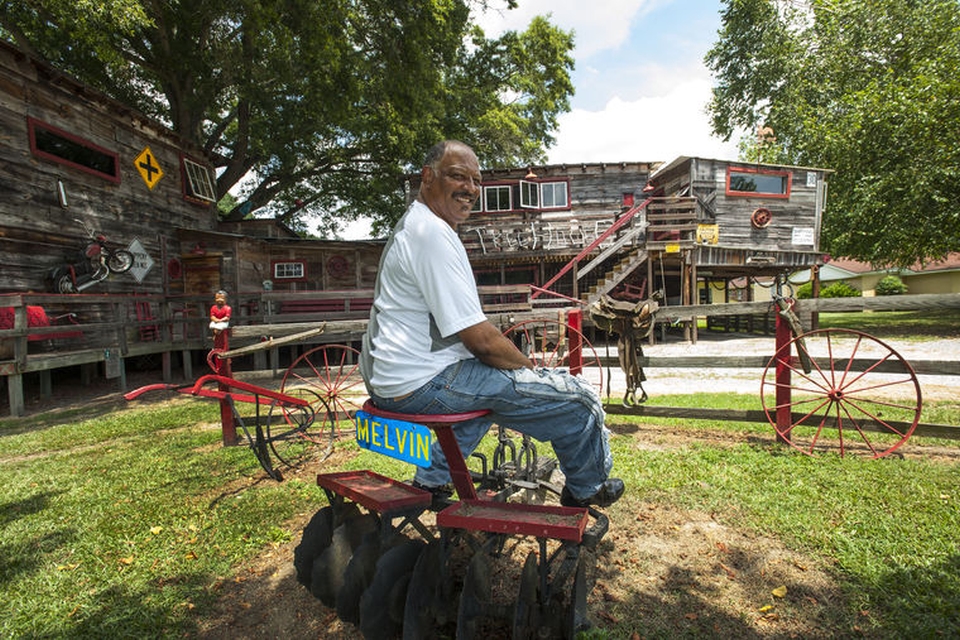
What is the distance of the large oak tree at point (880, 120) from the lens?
16.5 meters

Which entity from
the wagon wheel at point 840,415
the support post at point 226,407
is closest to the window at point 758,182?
the wagon wheel at point 840,415

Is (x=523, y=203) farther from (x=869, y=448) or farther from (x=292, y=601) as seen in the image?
(x=292, y=601)

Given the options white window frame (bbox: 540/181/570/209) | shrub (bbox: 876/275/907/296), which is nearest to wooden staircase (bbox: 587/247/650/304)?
white window frame (bbox: 540/181/570/209)

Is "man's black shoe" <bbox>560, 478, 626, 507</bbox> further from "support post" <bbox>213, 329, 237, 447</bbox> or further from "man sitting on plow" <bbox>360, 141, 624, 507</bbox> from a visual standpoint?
"support post" <bbox>213, 329, 237, 447</bbox>

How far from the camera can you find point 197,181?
16406mm

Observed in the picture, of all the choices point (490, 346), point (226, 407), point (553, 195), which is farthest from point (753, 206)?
point (490, 346)

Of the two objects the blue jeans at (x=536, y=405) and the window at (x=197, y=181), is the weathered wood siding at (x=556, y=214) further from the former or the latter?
the blue jeans at (x=536, y=405)

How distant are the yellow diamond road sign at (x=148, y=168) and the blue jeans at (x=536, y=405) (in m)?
15.5

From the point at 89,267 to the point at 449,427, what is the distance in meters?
13.3

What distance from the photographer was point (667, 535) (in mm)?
3350

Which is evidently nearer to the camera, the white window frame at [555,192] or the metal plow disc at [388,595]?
the metal plow disc at [388,595]

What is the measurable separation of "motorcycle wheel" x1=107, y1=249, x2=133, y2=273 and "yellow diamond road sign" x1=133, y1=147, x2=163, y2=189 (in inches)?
103

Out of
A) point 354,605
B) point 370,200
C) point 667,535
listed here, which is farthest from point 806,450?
point 370,200

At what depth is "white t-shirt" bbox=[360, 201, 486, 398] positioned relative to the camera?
6.64ft
